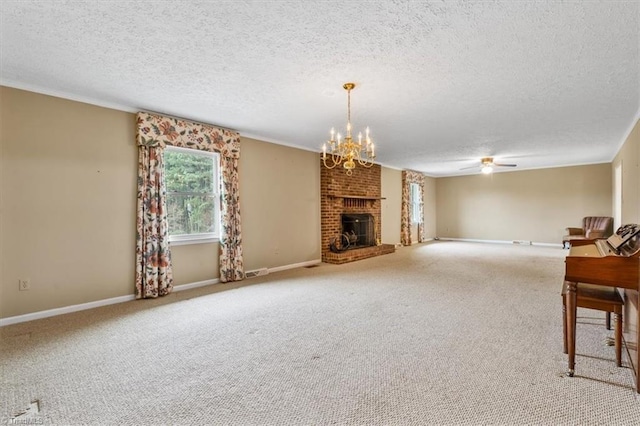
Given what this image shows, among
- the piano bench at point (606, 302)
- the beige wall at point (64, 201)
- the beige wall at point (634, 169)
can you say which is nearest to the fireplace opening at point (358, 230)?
the beige wall at point (64, 201)

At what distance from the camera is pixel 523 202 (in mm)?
9203

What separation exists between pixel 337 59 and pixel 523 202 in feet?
30.2

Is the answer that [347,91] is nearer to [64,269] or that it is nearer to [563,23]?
[563,23]

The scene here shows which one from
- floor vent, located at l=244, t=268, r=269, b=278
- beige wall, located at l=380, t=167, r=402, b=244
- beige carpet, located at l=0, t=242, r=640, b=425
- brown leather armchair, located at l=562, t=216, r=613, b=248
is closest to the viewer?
beige carpet, located at l=0, t=242, r=640, b=425

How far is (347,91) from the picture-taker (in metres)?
3.19

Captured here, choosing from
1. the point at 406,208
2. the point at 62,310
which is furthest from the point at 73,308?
the point at 406,208

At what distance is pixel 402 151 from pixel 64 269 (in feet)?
19.7

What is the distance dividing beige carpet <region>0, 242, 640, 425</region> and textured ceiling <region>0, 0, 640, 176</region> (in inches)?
94.1

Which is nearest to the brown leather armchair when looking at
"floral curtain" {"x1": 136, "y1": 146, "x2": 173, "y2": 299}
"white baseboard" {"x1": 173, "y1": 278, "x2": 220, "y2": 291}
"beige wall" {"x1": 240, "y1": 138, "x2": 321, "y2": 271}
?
"beige wall" {"x1": 240, "y1": 138, "x2": 321, "y2": 271}

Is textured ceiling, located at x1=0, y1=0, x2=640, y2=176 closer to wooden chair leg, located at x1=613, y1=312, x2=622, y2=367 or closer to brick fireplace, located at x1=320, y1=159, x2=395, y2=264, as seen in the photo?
wooden chair leg, located at x1=613, y1=312, x2=622, y2=367

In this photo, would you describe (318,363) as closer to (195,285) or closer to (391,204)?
(195,285)

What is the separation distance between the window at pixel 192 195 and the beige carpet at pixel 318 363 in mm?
1050

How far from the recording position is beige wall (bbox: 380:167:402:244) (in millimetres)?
8492

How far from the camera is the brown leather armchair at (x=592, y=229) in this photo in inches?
282
